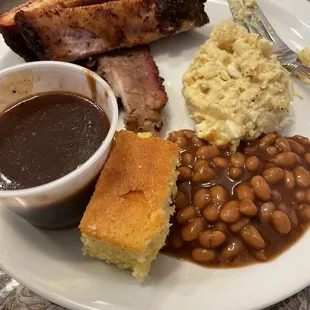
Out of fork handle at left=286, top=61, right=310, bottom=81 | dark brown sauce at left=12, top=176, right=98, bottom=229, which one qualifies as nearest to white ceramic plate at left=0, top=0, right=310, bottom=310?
dark brown sauce at left=12, top=176, right=98, bottom=229

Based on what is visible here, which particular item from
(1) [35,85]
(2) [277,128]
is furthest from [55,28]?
(2) [277,128]

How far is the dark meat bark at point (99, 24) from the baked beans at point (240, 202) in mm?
790

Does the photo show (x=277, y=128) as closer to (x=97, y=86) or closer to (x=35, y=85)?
(x=97, y=86)

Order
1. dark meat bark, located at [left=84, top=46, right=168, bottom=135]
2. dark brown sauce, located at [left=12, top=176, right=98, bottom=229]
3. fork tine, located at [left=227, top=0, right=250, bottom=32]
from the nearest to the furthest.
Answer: dark brown sauce, located at [left=12, top=176, right=98, bottom=229], dark meat bark, located at [left=84, top=46, right=168, bottom=135], fork tine, located at [left=227, top=0, right=250, bottom=32]

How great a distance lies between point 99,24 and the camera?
2422 millimetres

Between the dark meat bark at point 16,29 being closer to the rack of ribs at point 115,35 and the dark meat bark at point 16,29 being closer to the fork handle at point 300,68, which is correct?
the rack of ribs at point 115,35

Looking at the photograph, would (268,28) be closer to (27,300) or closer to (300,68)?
(300,68)

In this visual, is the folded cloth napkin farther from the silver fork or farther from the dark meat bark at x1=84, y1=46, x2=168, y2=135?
the silver fork

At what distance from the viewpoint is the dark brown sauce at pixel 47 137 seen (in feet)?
5.48

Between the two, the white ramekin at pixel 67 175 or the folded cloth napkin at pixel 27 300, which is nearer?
the white ramekin at pixel 67 175

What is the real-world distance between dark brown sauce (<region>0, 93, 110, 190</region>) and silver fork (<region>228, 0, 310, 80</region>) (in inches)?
47.8

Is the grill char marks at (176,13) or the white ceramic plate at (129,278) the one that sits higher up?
the grill char marks at (176,13)

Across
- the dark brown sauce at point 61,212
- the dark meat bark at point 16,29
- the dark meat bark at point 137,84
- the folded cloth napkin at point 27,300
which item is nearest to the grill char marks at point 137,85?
the dark meat bark at point 137,84

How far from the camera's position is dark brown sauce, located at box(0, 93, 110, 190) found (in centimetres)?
167
